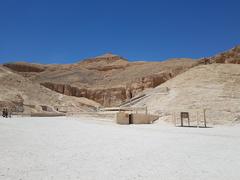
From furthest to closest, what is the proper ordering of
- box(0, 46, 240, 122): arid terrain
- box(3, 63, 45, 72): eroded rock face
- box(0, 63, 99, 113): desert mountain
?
box(3, 63, 45, 72): eroded rock face < box(0, 63, 99, 113): desert mountain < box(0, 46, 240, 122): arid terrain

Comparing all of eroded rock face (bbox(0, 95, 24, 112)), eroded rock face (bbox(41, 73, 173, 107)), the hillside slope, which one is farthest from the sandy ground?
eroded rock face (bbox(41, 73, 173, 107))

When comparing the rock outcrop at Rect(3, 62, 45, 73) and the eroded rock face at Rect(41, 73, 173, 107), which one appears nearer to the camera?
the eroded rock face at Rect(41, 73, 173, 107)

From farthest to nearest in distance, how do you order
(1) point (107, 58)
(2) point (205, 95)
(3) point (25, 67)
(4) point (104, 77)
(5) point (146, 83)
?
(1) point (107, 58) < (3) point (25, 67) < (4) point (104, 77) < (5) point (146, 83) < (2) point (205, 95)

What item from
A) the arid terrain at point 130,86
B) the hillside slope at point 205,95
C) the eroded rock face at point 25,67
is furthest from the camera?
the eroded rock face at point 25,67

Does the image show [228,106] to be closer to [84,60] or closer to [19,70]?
[19,70]

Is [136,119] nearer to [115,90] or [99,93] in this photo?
[115,90]

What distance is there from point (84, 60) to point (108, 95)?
53.9 metres

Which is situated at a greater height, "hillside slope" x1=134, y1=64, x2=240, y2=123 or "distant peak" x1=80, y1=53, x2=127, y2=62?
A: "distant peak" x1=80, y1=53, x2=127, y2=62

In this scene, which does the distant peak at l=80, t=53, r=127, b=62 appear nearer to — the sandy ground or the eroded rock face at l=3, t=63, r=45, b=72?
the eroded rock face at l=3, t=63, r=45, b=72

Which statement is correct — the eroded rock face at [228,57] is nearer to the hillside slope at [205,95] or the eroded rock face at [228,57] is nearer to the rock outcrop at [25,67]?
the hillside slope at [205,95]

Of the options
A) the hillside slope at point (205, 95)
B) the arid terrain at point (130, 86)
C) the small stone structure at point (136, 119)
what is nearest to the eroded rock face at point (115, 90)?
the arid terrain at point (130, 86)

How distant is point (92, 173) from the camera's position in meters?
6.35

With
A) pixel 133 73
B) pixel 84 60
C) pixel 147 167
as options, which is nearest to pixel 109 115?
pixel 147 167

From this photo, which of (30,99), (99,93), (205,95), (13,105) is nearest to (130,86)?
(99,93)
